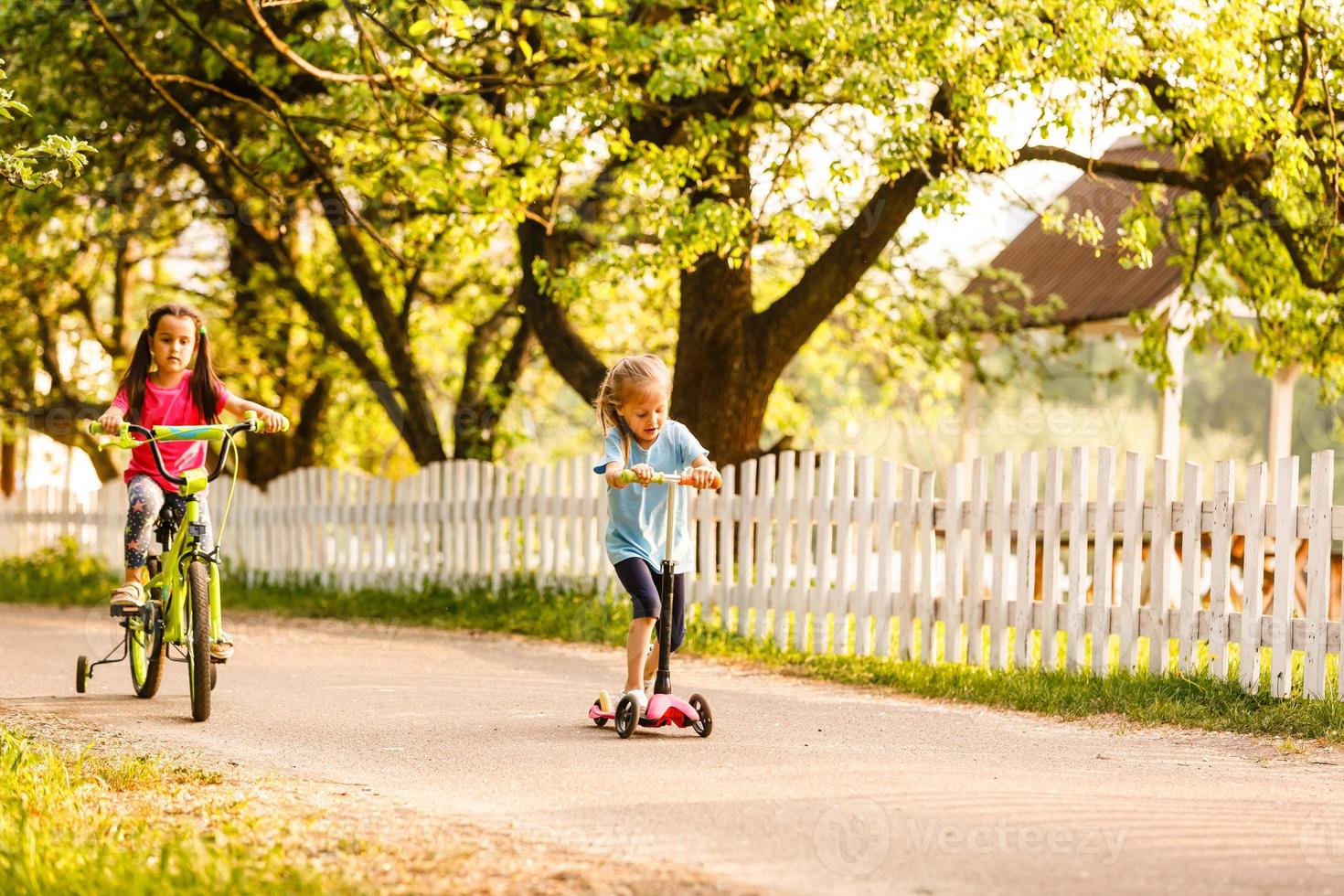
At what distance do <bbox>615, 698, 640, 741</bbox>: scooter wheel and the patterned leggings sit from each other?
211 centimetres

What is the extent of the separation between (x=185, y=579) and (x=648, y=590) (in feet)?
6.87

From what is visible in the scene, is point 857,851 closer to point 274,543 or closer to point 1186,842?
point 1186,842

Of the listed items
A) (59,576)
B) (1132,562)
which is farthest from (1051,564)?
(59,576)

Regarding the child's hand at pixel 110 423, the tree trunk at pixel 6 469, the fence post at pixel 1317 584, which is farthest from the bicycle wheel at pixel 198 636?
the tree trunk at pixel 6 469

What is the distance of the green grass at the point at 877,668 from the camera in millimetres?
7055

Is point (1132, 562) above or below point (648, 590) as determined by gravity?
above

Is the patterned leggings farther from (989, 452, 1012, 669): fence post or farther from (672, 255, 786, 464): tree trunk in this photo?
(672, 255, 786, 464): tree trunk

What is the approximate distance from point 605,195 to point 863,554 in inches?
241

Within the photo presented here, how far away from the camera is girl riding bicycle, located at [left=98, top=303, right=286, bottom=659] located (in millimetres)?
7105

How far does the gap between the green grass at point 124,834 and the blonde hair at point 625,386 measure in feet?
6.71

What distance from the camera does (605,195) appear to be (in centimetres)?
1445

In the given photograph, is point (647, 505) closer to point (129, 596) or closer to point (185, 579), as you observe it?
point (185, 579)

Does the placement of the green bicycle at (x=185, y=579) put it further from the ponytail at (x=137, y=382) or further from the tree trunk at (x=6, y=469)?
the tree trunk at (x=6, y=469)

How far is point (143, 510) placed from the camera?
280 inches
